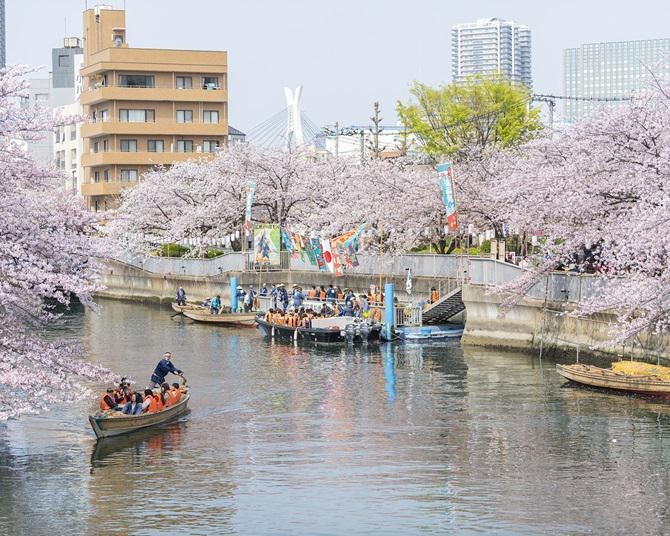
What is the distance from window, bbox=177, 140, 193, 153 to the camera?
4449 inches

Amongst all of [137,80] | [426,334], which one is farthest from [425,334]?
[137,80]

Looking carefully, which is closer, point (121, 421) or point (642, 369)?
point (121, 421)

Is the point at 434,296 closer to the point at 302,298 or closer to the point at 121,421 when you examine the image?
the point at 302,298

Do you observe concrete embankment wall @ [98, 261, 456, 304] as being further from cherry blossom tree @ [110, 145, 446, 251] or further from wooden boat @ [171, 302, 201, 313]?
wooden boat @ [171, 302, 201, 313]

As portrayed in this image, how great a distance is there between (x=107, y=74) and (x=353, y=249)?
52866 millimetres

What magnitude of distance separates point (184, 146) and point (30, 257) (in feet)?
287

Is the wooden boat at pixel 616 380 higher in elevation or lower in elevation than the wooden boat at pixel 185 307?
lower

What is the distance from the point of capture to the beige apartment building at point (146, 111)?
11094cm

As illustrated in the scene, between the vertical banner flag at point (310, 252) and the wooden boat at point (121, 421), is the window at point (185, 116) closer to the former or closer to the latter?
the vertical banner flag at point (310, 252)

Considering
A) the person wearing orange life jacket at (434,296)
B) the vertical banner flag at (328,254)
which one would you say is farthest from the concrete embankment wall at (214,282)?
the vertical banner flag at (328,254)

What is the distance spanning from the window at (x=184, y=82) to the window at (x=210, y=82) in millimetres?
1285

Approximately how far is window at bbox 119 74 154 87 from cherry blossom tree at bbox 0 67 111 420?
83476 millimetres

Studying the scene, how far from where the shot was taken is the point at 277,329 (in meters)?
62.2

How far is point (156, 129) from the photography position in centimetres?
11144
